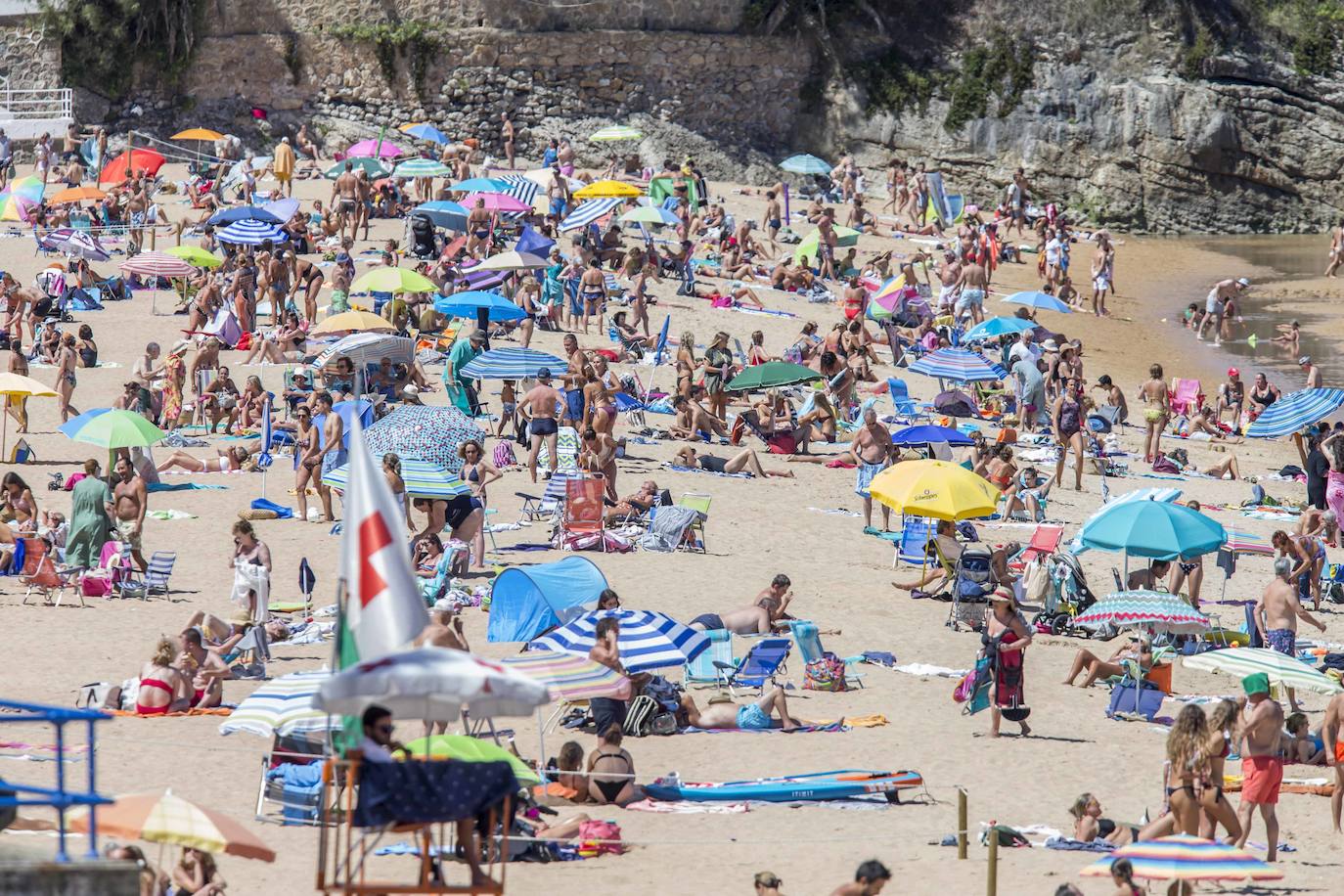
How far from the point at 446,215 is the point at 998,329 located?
824 cm

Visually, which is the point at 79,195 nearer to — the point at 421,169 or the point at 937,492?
the point at 421,169

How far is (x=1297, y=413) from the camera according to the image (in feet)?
69.3

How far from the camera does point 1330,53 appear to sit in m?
41.4

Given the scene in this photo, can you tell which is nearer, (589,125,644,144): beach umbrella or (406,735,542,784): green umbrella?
(406,735,542,784): green umbrella

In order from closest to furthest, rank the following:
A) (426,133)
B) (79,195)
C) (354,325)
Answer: (354,325)
(79,195)
(426,133)

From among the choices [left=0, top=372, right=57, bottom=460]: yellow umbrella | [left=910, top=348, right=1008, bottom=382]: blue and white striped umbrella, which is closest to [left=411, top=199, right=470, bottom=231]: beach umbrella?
[left=910, top=348, right=1008, bottom=382]: blue and white striped umbrella

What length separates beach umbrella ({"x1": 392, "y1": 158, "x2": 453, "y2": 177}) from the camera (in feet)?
105

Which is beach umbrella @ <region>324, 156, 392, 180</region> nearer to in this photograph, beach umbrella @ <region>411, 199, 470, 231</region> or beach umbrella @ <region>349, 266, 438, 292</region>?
beach umbrella @ <region>411, 199, 470, 231</region>

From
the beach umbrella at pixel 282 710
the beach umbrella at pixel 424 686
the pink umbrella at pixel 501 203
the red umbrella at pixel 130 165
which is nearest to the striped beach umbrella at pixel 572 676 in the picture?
the beach umbrella at pixel 282 710

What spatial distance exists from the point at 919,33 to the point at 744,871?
3296 centimetres

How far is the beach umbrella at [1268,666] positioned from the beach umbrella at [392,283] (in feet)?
42.3

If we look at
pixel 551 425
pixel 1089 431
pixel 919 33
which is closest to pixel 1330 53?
pixel 919 33

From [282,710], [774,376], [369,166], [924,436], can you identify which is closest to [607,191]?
[369,166]

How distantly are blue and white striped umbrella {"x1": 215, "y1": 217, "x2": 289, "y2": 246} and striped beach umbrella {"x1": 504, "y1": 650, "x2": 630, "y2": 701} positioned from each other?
1499 centimetres
